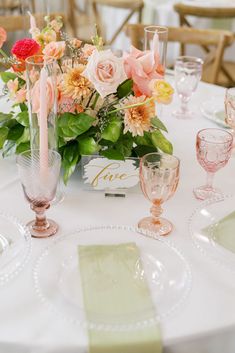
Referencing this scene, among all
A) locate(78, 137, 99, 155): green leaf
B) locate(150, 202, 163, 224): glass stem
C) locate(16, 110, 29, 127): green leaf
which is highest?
locate(16, 110, 29, 127): green leaf

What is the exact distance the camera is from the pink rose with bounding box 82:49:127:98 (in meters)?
1.00

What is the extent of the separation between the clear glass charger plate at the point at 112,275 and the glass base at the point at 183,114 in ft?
2.28

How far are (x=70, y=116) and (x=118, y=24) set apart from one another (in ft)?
8.74

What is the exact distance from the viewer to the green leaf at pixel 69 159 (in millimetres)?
1099

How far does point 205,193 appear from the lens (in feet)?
3.80

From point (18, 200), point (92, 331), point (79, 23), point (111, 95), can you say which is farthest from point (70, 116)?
point (79, 23)

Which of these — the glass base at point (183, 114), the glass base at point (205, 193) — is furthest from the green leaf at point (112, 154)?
the glass base at point (183, 114)

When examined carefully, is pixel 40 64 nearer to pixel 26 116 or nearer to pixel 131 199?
pixel 26 116

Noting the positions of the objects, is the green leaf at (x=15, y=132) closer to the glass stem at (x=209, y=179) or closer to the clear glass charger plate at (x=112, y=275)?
the clear glass charger plate at (x=112, y=275)

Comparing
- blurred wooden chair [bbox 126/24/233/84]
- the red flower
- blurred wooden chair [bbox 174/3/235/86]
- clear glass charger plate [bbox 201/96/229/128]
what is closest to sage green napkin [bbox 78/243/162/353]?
the red flower

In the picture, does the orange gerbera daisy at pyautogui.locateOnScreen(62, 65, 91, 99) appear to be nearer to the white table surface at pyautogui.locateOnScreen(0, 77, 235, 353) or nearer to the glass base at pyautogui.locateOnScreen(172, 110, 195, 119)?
the white table surface at pyautogui.locateOnScreen(0, 77, 235, 353)

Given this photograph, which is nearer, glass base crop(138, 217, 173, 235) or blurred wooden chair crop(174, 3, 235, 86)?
glass base crop(138, 217, 173, 235)

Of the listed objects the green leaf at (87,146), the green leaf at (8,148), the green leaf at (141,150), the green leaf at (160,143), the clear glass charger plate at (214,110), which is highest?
the green leaf at (87,146)

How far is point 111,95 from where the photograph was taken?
3.60 ft
